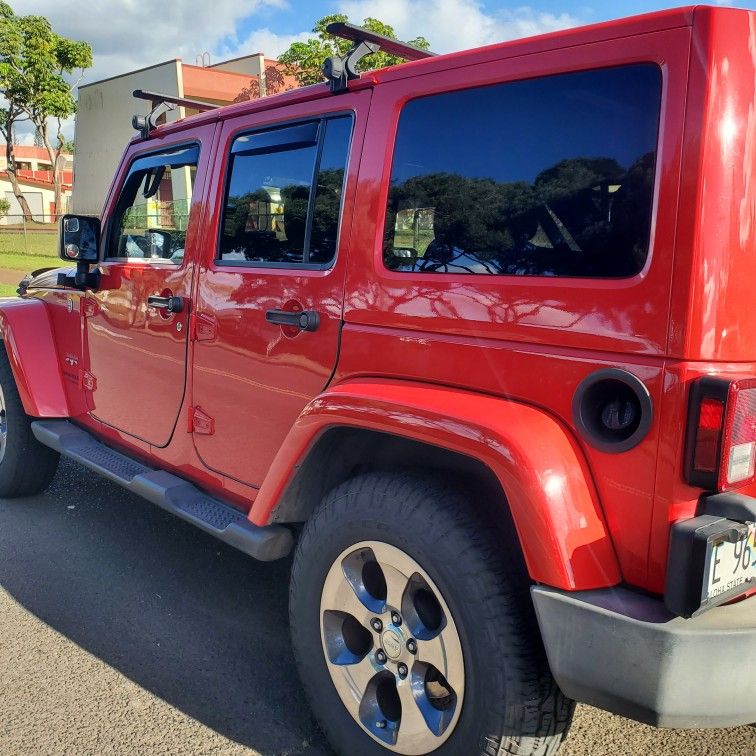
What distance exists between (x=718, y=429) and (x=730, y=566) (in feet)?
1.07

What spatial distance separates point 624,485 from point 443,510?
479mm

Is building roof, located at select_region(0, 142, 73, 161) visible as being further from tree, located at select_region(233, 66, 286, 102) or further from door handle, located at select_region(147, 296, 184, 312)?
door handle, located at select_region(147, 296, 184, 312)

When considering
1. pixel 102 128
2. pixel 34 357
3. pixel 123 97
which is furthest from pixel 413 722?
pixel 102 128

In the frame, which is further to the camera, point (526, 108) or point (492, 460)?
point (526, 108)

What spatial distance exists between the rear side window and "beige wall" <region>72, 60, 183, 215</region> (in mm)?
26035

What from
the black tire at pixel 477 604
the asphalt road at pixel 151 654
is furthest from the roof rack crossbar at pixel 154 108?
the black tire at pixel 477 604

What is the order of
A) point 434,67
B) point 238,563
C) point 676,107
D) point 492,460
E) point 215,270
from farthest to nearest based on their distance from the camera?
point 238,563 < point 215,270 < point 434,67 < point 492,460 < point 676,107

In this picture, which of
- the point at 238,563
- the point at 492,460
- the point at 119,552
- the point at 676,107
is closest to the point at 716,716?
the point at 492,460

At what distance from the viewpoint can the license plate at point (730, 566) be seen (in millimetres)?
1649

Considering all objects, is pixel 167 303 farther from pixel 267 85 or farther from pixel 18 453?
pixel 267 85

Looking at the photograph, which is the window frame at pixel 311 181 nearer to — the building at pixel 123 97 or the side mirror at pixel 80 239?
the side mirror at pixel 80 239

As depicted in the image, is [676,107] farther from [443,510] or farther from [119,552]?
[119,552]

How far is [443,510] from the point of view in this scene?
78.9 inches

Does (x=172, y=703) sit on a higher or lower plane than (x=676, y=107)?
lower
